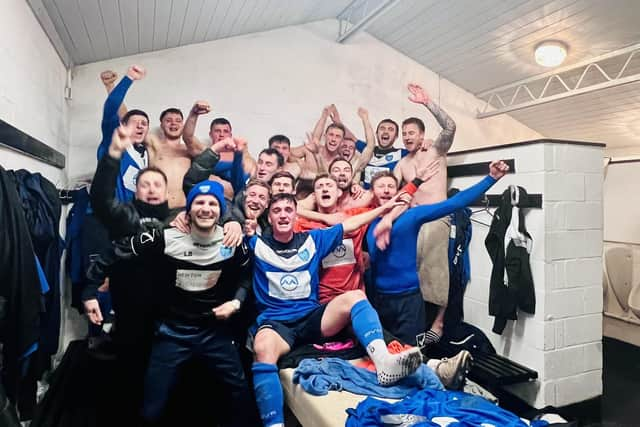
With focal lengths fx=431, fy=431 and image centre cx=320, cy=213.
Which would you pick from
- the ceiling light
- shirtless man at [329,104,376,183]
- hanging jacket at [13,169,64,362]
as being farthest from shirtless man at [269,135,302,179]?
the ceiling light

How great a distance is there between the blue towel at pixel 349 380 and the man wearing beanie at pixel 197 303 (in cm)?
45

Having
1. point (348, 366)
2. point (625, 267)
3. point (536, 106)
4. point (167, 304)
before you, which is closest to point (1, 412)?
point (167, 304)

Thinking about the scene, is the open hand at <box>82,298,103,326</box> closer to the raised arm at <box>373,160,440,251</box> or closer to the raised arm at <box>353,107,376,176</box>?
the raised arm at <box>373,160,440,251</box>

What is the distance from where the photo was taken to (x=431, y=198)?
287 cm

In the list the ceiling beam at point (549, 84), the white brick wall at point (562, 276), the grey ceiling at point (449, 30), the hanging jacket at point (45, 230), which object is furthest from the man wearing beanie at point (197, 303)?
the ceiling beam at point (549, 84)

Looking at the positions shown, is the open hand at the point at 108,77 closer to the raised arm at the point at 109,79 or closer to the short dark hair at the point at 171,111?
the raised arm at the point at 109,79

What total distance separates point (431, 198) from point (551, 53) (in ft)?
4.55

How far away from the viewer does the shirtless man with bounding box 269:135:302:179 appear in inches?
111

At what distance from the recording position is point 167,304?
7.20 ft

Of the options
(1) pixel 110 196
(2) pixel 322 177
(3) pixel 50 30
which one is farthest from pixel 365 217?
(3) pixel 50 30

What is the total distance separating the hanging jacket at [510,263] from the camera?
2.45 m

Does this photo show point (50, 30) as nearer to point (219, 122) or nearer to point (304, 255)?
point (219, 122)

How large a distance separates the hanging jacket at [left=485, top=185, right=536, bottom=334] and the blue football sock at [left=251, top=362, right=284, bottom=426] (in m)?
1.34

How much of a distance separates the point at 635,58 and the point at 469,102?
1132 millimetres
